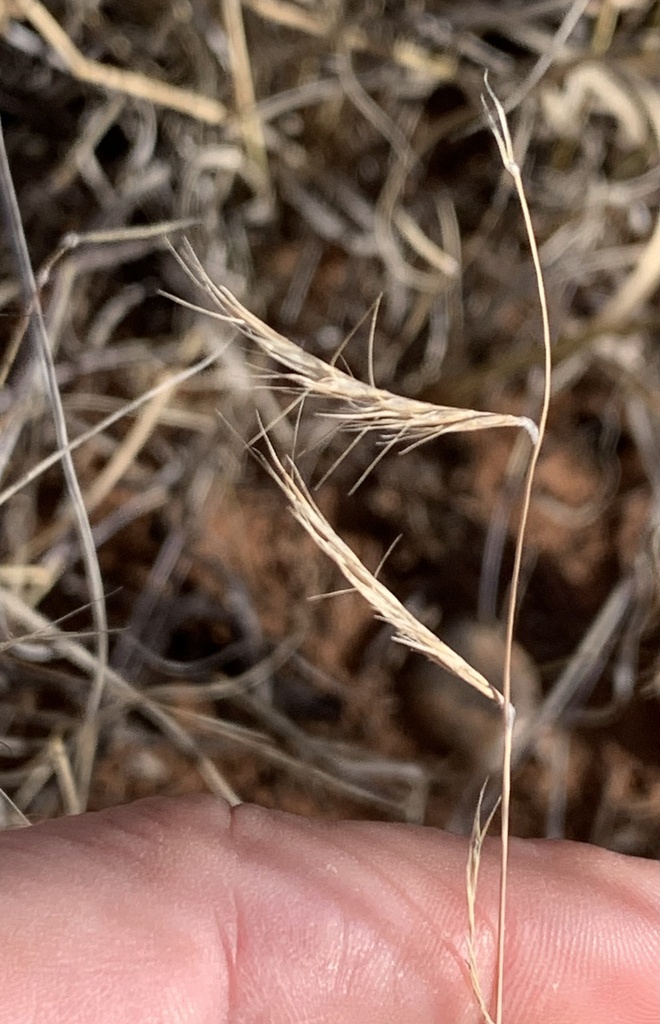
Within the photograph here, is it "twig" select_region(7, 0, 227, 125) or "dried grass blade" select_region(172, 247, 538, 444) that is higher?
"twig" select_region(7, 0, 227, 125)

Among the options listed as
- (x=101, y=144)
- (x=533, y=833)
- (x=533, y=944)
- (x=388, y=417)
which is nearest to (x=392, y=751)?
(x=533, y=833)

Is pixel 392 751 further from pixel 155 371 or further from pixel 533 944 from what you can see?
pixel 155 371

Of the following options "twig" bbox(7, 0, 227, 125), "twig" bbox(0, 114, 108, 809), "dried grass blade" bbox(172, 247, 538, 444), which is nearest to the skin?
"twig" bbox(0, 114, 108, 809)

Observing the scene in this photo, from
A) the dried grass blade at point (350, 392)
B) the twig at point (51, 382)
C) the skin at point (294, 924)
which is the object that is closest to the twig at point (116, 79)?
the twig at point (51, 382)

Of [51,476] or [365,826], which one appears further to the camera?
[51,476]

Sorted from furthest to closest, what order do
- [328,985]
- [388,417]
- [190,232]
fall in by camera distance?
[190,232]
[328,985]
[388,417]

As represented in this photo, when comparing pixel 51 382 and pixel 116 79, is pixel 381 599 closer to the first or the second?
pixel 51 382

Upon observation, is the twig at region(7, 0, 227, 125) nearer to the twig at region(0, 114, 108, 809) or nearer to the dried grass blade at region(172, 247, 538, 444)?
the twig at region(0, 114, 108, 809)

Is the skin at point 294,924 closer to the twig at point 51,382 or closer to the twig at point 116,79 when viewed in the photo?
the twig at point 51,382

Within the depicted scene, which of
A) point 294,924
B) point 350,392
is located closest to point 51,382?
point 350,392
